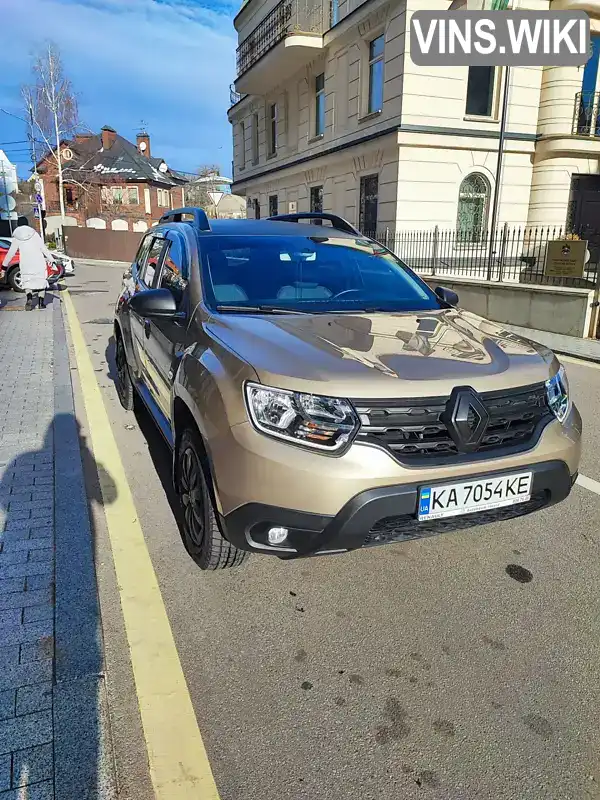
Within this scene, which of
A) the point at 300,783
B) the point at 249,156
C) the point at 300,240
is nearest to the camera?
the point at 300,783

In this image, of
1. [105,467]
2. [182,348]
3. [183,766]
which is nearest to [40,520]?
[105,467]

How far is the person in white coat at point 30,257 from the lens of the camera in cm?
1177

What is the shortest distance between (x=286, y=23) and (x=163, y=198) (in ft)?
123

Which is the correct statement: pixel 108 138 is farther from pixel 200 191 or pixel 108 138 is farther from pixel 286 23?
pixel 286 23

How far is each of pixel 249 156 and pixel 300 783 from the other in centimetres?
3060

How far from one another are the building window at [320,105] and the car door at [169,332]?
1945 centimetres

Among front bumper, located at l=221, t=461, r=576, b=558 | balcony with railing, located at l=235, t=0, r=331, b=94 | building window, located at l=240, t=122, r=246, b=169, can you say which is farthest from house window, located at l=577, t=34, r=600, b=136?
front bumper, located at l=221, t=461, r=576, b=558

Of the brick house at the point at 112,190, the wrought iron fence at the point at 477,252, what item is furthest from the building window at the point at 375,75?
the brick house at the point at 112,190

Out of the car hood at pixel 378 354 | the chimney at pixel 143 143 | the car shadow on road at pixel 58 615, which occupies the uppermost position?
the chimney at pixel 143 143

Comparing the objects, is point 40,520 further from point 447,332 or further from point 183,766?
point 447,332

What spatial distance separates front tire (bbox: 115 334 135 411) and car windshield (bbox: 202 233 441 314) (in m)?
2.11

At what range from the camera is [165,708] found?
7.00ft

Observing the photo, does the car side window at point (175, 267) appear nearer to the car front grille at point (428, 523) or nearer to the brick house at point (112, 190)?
the car front grille at point (428, 523)

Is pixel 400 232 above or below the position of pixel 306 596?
above
